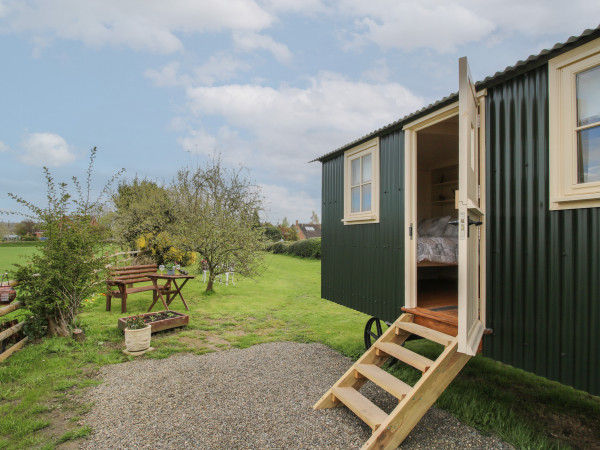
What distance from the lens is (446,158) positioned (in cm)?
629

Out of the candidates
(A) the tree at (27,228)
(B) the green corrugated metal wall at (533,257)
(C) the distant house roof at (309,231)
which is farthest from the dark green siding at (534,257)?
(C) the distant house roof at (309,231)

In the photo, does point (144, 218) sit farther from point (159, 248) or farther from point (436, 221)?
point (436, 221)

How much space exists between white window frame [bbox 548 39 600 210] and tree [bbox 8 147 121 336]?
6319 mm

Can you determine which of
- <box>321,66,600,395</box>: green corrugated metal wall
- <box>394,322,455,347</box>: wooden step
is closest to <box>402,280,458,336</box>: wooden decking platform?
<box>394,322,455,347</box>: wooden step

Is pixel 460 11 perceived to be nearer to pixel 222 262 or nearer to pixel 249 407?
pixel 249 407

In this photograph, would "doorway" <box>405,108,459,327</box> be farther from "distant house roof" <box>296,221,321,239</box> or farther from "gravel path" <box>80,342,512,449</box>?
"distant house roof" <box>296,221,321,239</box>

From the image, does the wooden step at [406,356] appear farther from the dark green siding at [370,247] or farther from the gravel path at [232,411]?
the dark green siding at [370,247]

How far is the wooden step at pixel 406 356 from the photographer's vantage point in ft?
9.06

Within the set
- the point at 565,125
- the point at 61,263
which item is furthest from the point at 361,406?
the point at 61,263

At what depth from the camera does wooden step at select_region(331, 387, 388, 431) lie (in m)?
2.54

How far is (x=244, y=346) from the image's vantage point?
17.0 ft

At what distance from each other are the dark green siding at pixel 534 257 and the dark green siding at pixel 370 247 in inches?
50.4

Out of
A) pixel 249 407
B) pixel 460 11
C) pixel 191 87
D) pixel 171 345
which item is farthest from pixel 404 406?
pixel 191 87

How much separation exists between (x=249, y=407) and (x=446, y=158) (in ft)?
18.7
